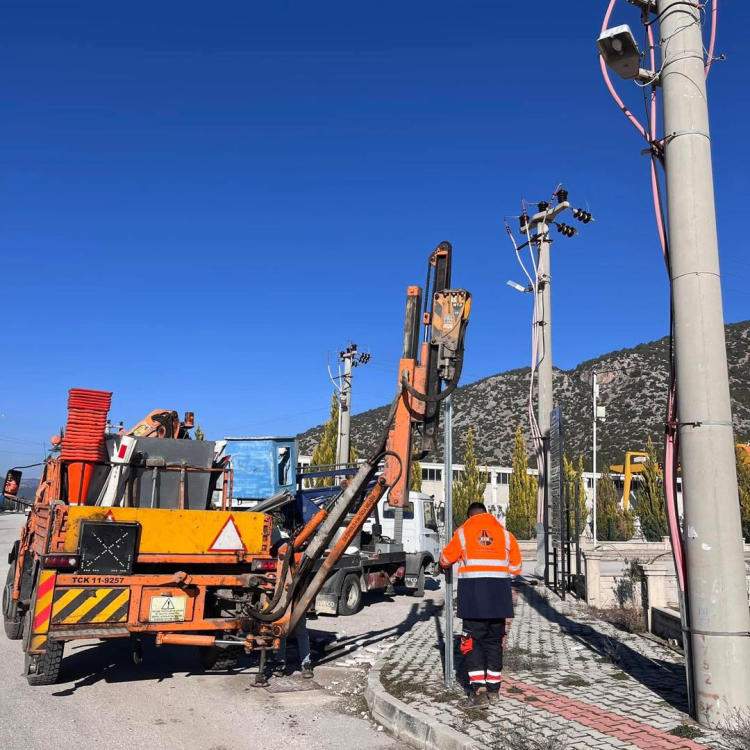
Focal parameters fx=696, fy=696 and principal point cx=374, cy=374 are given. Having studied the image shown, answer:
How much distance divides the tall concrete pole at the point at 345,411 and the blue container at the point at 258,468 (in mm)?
12437

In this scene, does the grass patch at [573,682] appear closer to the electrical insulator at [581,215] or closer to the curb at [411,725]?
the curb at [411,725]

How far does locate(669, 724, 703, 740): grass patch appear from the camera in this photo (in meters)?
5.08

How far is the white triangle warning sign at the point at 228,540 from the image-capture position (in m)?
7.63

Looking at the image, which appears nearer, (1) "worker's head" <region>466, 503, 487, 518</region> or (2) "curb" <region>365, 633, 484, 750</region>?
(2) "curb" <region>365, 633, 484, 750</region>

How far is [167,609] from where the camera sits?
7.16 metres

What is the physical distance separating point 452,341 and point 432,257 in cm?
110

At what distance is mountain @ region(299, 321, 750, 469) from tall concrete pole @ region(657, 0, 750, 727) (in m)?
Answer: 61.7

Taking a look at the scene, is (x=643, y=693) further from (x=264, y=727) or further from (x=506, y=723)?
(x=264, y=727)

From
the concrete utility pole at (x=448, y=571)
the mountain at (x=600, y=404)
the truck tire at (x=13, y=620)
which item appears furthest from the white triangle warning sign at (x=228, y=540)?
the mountain at (x=600, y=404)

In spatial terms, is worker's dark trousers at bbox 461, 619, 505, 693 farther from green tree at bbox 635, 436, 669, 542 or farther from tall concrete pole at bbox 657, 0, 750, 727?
green tree at bbox 635, 436, 669, 542

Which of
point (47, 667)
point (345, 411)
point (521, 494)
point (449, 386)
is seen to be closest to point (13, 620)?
point (47, 667)

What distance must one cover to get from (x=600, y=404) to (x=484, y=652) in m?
76.9

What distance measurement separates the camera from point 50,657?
7.11 meters

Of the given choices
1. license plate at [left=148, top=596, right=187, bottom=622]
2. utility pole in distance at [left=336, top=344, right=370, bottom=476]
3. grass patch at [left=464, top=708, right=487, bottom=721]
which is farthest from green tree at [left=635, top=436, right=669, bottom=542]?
license plate at [left=148, top=596, right=187, bottom=622]
